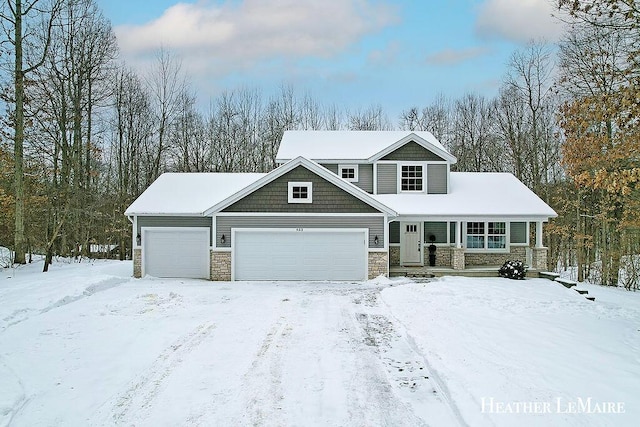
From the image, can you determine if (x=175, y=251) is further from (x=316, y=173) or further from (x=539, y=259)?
(x=539, y=259)

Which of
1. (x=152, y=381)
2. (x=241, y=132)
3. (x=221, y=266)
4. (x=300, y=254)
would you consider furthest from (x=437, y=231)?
(x=241, y=132)

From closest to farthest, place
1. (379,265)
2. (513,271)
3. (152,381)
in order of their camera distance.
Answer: (152,381)
(379,265)
(513,271)

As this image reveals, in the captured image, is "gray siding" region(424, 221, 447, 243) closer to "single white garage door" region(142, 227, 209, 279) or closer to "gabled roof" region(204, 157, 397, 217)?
"gabled roof" region(204, 157, 397, 217)

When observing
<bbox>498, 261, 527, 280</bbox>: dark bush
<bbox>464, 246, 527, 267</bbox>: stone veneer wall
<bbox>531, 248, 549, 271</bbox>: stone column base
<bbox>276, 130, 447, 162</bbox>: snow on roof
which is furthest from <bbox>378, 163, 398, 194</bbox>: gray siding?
<bbox>531, 248, 549, 271</bbox>: stone column base

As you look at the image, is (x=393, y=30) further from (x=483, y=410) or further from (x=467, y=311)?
(x=483, y=410)

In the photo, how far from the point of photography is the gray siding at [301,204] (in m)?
16.9

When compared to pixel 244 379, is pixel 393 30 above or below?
above

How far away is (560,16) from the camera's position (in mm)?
11172

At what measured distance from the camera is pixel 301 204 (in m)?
17.0

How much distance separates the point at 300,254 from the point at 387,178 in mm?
5866

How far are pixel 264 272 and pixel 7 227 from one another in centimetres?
1255

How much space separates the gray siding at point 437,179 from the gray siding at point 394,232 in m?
2.14

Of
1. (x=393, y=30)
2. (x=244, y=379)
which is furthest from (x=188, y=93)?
(x=244, y=379)

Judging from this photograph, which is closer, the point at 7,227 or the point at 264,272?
the point at 264,272
